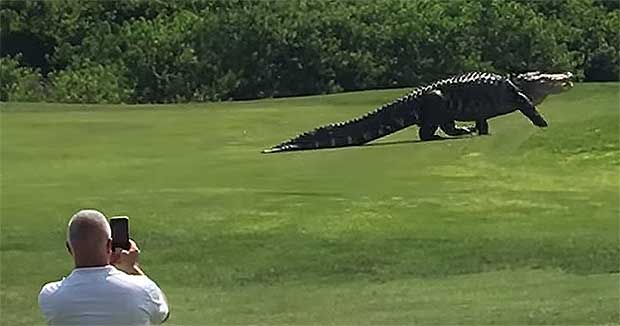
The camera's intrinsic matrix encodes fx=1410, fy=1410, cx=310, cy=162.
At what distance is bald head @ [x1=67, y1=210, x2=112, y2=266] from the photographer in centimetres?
419

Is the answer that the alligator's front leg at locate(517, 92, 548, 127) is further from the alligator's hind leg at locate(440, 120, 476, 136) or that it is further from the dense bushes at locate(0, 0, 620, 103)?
the dense bushes at locate(0, 0, 620, 103)

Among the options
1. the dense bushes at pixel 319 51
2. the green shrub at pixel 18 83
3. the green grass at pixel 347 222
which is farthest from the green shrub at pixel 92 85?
the green grass at pixel 347 222

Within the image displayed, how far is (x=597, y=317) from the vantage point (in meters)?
7.28

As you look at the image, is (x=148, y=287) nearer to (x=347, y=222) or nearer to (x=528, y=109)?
(x=347, y=222)

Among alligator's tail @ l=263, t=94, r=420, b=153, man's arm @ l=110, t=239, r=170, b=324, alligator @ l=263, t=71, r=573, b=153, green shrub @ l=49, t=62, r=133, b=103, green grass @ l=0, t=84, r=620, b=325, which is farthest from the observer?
green shrub @ l=49, t=62, r=133, b=103

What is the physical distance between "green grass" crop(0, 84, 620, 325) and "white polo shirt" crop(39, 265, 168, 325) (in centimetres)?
329

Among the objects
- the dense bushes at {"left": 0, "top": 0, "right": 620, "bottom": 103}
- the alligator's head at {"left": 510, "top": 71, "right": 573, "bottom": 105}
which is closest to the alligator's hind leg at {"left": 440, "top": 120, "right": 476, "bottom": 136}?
the alligator's head at {"left": 510, "top": 71, "right": 573, "bottom": 105}

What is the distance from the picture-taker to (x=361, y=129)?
15375 millimetres

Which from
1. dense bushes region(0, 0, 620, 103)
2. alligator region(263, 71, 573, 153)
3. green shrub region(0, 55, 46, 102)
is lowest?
green shrub region(0, 55, 46, 102)

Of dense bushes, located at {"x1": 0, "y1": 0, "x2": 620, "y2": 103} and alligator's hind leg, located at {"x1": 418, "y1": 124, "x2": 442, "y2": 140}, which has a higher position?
alligator's hind leg, located at {"x1": 418, "y1": 124, "x2": 442, "y2": 140}

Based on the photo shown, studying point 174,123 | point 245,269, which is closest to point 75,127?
point 174,123

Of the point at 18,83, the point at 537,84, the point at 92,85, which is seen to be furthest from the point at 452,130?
the point at 18,83

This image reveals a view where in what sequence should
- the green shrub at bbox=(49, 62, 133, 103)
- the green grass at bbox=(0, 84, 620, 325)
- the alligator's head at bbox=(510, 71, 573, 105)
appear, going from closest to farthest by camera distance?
the green grass at bbox=(0, 84, 620, 325)
the alligator's head at bbox=(510, 71, 573, 105)
the green shrub at bbox=(49, 62, 133, 103)

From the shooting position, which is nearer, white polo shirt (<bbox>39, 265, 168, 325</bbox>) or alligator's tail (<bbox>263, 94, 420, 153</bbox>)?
white polo shirt (<bbox>39, 265, 168, 325</bbox>)
